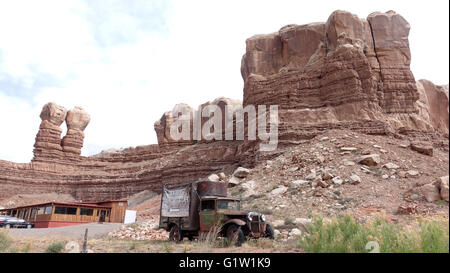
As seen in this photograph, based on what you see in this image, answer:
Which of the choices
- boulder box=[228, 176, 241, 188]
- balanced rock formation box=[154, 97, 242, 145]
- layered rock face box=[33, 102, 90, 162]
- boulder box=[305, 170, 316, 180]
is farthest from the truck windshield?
layered rock face box=[33, 102, 90, 162]

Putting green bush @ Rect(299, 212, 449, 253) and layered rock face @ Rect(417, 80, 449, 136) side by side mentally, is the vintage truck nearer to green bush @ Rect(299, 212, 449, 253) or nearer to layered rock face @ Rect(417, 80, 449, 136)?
green bush @ Rect(299, 212, 449, 253)

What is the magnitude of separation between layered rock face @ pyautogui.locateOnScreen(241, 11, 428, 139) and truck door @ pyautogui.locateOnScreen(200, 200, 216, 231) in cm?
1655

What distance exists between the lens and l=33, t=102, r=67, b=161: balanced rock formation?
55250 mm

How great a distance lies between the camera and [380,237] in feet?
22.6

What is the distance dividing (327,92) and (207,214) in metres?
22.0

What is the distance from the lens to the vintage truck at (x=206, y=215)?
10922 mm

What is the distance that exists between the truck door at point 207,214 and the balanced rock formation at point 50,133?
173 ft

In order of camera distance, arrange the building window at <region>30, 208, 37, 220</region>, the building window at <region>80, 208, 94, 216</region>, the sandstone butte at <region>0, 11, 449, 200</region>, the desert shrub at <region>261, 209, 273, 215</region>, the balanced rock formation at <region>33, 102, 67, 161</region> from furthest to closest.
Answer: the balanced rock formation at <region>33, 102, 67, 161</region> < the building window at <region>30, 208, 37, 220</region> < the building window at <region>80, 208, 94, 216</region> < the sandstone butte at <region>0, 11, 449, 200</region> < the desert shrub at <region>261, 209, 273, 215</region>

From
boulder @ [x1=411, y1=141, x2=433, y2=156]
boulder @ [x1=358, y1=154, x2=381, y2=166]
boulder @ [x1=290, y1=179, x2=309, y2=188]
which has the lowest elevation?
boulder @ [x1=290, y1=179, x2=309, y2=188]

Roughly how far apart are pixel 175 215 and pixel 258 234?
157 inches

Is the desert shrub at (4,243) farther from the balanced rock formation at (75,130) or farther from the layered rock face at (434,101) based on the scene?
the balanced rock formation at (75,130)
